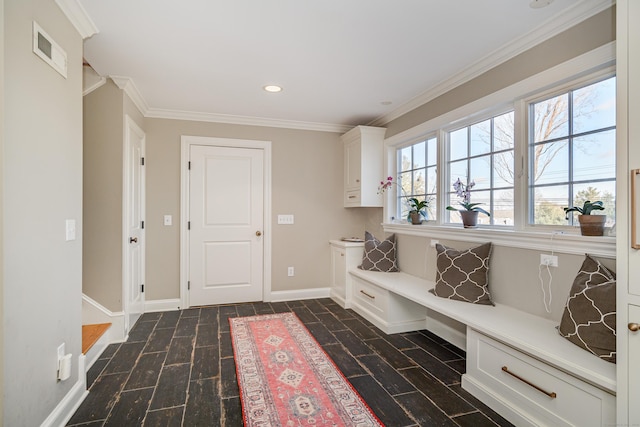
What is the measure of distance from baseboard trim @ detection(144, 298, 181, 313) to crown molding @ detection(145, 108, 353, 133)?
216 centimetres

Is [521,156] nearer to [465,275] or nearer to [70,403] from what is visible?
[465,275]

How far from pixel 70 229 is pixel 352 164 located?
3075 millimetres

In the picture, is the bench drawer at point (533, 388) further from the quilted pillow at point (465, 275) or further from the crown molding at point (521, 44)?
the crown molding at point (521, 44)

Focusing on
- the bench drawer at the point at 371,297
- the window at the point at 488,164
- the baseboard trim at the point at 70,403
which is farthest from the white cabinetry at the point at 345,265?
the baseboard trim at the point at 70,403

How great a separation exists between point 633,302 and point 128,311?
11.8 feet

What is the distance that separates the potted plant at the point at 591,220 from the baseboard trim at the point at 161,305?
154 inches

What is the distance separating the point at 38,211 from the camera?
157 cm

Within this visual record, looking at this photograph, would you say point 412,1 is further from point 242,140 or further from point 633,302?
point 242,140

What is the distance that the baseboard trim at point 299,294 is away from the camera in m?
4.26

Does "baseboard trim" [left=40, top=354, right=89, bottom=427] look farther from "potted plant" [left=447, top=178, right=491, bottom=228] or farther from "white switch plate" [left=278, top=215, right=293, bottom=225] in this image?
"potted plant" [left=447, top=178, right=491, bottom=228]

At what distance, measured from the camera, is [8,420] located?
1349 mm

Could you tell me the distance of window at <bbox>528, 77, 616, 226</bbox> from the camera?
189 centimetres

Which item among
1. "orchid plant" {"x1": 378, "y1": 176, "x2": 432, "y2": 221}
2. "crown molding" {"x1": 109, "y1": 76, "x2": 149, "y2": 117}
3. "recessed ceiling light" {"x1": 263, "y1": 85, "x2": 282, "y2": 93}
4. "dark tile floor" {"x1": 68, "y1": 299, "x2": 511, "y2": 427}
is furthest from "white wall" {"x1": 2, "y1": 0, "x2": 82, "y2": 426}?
"orchid plant" {"x1": 378, "y1": 176, "x2": 432, "y2": 221}

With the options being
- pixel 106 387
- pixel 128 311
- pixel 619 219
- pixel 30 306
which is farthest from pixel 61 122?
pixel 619 219
